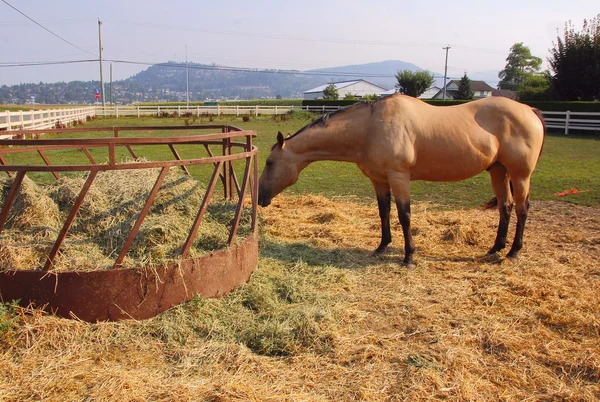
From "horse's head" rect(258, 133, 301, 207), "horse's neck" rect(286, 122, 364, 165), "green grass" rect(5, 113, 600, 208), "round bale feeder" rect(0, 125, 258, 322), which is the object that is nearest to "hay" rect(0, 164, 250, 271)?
"round bale feeder" rect(0, 125, 258, 322)

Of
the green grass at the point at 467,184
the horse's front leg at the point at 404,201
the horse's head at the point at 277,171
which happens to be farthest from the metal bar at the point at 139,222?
the green grass at the point at 467,184

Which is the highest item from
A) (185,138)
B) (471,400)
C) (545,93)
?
(545,93)

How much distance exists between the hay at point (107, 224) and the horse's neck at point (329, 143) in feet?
4.06

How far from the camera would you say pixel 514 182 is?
583cm

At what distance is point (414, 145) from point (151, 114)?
127 feet

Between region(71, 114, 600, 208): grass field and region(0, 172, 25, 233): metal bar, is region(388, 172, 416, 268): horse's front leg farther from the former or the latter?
region(0, 172, 25, 233): metal bar

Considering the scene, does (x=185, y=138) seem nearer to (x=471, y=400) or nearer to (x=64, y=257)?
(x=64, y=257)

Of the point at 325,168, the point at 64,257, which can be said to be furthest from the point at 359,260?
the point at 325,168

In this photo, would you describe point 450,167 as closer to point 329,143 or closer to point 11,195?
point 329,143

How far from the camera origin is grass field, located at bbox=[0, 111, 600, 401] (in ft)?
9.89

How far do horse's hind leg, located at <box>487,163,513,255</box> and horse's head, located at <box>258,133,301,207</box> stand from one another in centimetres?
255

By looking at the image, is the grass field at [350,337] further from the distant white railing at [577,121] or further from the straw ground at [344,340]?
the distant white railing at [577,121]

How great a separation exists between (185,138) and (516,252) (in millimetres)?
4128

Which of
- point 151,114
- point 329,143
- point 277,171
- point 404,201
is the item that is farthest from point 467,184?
point 151,114
